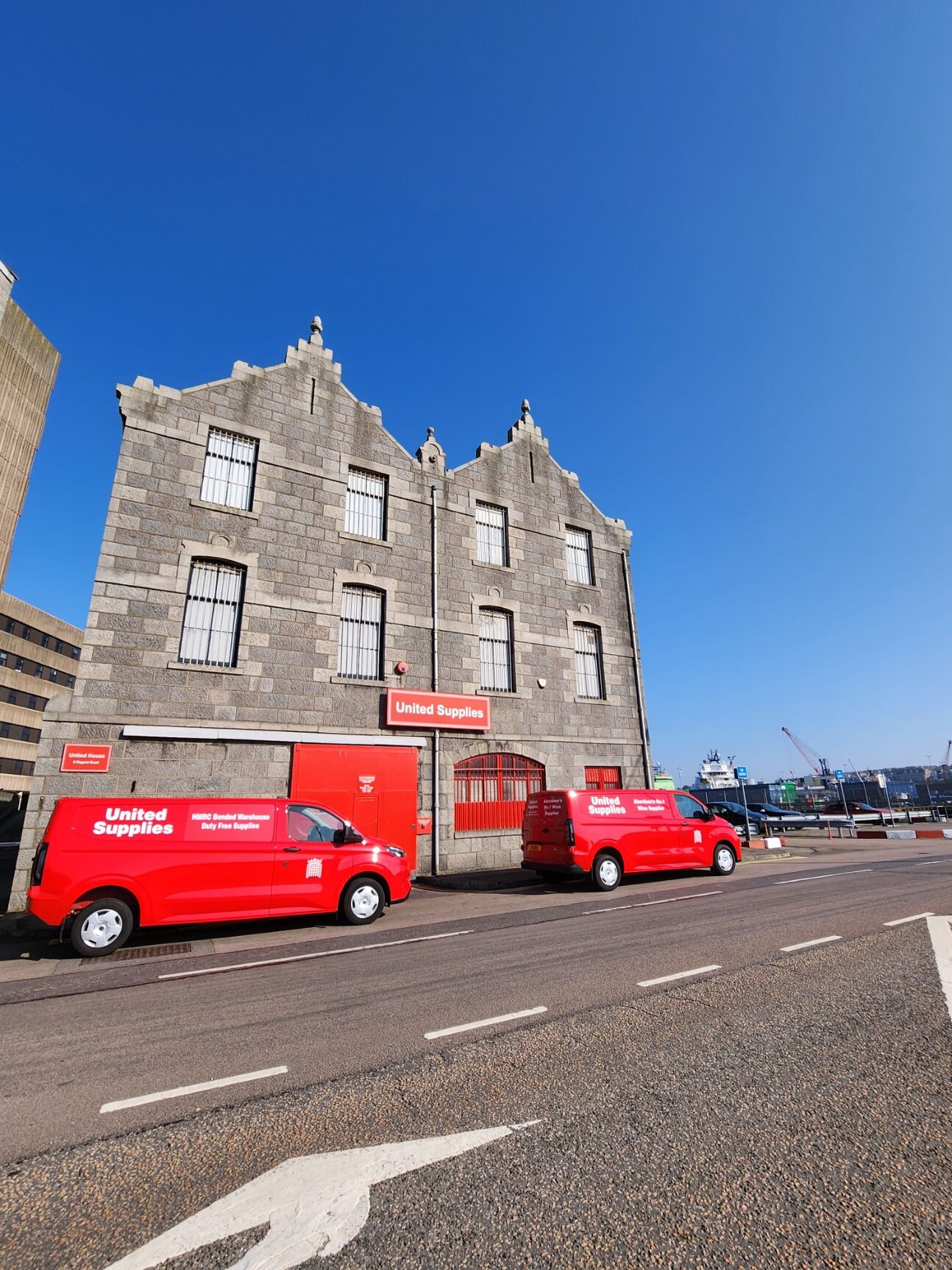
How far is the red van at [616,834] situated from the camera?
1228cm

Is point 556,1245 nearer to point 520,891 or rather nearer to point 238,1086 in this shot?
point 238,1086

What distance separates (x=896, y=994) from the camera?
5.16 meters

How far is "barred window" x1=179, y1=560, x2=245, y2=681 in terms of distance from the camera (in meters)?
13.5

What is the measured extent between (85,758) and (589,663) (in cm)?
1403

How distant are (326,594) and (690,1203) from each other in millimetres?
13889

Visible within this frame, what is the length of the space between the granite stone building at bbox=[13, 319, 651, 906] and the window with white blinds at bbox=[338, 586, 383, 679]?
0.06 m

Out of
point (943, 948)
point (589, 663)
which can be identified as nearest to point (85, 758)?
point (589, 663)

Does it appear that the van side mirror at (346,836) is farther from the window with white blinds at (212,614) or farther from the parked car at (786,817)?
the parked car at (786,817)

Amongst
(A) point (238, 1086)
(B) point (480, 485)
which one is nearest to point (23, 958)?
A: (A) point (238, 1086)

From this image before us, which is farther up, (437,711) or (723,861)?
(437,711)

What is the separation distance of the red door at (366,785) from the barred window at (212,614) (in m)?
2.99

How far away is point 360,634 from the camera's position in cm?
1559

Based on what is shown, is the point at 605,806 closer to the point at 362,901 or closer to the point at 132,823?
the point at 362,901

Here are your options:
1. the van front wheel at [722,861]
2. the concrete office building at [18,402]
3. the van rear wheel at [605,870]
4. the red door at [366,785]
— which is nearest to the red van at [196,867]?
the red door at [366,785]
